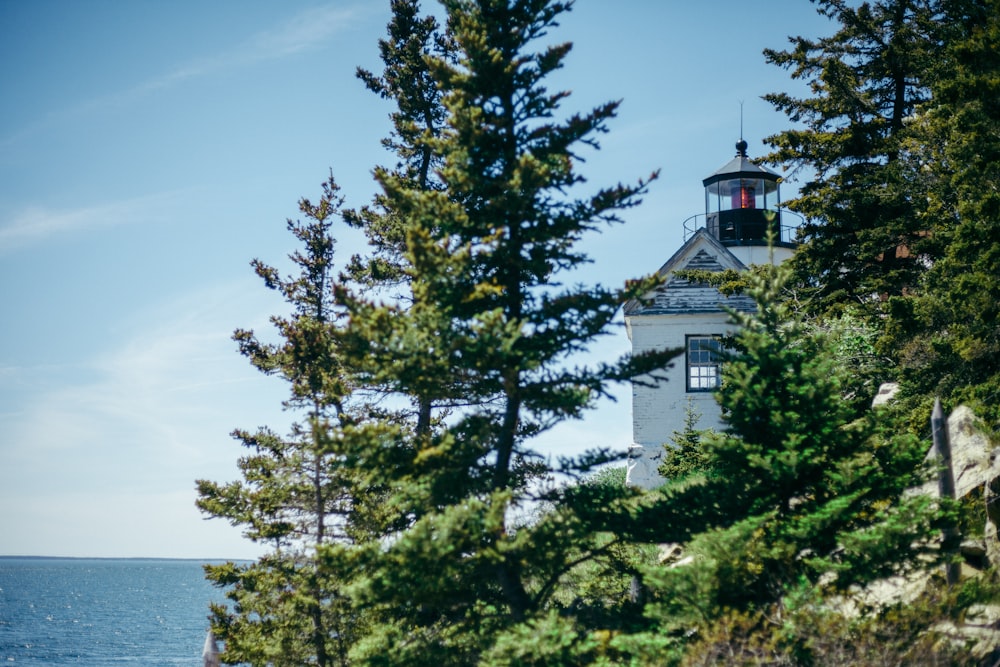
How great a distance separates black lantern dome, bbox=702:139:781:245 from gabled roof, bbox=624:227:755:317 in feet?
21.5

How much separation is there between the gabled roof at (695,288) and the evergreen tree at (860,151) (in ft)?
18.1

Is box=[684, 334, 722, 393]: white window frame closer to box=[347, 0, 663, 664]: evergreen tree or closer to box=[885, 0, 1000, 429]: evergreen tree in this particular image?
box=[885, 0, 1000, 429]: evergreen tree

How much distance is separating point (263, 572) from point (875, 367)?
14.4 metres

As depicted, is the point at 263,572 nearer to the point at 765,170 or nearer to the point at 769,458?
the point at 769,458

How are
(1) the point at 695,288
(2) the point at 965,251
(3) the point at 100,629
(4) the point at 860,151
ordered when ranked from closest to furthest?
(2) the point at 965,251 < (4) the point at 860,151 < (1) the point at 695,288 < (3) the point at 100,629

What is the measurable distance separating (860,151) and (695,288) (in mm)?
7458

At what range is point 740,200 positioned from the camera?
3528 cm

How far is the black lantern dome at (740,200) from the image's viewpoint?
113 feet

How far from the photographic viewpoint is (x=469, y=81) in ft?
43.2

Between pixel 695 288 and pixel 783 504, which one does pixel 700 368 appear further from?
pixel 783 504

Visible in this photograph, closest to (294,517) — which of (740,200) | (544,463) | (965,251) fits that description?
(544,463)

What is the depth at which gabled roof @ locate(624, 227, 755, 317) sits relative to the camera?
2753cm

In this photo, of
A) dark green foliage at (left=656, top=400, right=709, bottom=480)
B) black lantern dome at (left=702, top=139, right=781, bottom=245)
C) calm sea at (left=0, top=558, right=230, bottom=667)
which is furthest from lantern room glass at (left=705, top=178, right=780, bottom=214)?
calm sea at (left=0, top=558, right=230, bottom=667)

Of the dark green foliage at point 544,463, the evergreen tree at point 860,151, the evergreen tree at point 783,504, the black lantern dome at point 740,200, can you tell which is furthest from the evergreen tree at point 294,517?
the black lantern dome at point 740,200
